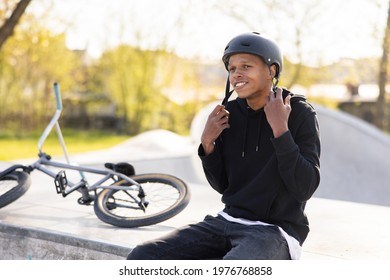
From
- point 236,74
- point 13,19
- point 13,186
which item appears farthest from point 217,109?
point 13,19

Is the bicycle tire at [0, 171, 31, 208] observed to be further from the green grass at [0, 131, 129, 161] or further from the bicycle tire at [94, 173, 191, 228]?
the green grass at [0, 131, 129, 161]

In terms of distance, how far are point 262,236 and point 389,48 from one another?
1534cm

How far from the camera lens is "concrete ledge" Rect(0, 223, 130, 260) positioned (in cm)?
412

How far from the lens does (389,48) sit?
55.8 feet

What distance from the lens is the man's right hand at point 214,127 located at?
3090 mm

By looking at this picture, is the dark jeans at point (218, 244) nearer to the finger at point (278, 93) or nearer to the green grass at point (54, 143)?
the finger at point (278, 93)

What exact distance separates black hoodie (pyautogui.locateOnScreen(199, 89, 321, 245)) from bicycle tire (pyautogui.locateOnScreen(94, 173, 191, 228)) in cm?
154

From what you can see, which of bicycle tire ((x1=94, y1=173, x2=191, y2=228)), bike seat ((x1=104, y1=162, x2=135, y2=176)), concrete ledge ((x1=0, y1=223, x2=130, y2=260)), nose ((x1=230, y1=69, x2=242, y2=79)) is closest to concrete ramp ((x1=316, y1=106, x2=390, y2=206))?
bicycle tire ((x1=94, y1=173, x2=191, y2=228))

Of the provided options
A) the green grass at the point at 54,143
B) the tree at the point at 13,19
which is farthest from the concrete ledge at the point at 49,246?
the green grass at the point at 54,143

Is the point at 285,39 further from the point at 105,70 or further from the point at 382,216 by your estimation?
the point at 382,216

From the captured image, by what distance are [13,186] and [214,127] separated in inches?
105

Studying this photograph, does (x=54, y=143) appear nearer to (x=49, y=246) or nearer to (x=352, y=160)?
(x=352, y=160)

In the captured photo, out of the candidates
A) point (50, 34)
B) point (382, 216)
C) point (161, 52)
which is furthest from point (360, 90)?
point (382, 216)

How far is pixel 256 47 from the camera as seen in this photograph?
3070 millimetres
